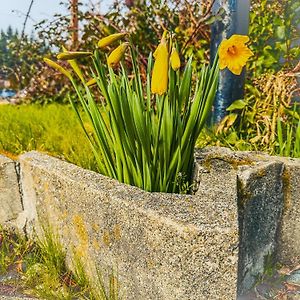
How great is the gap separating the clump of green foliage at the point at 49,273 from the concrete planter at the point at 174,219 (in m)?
A: 0.06

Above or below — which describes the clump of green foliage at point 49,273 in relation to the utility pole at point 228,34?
below

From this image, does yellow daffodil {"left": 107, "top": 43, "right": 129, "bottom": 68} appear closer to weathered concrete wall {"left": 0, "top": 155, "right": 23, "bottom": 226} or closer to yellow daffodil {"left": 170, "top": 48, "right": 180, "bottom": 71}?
yellow daffodil {"left": 170, "top": 48, "right": 180, "bottom": 71}

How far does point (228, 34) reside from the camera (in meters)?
2.76

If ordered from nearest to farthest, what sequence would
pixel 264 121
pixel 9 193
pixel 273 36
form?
pixel 9 193
pixel 264 121
pixel 273 36

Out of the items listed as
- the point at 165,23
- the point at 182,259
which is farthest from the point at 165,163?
the point at 165,23

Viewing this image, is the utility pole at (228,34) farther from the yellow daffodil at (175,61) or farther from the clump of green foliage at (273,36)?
the yellow daffodil at (175,61)

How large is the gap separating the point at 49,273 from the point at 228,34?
167 centimetres

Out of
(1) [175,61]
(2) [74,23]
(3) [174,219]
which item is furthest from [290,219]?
(2) [74,23]

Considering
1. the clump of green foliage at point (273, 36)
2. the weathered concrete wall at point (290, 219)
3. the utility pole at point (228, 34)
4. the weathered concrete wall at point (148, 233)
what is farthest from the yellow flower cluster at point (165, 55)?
the clump of green foliage at point (273, 36)

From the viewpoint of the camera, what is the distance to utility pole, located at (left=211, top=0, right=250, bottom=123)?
2717 mm

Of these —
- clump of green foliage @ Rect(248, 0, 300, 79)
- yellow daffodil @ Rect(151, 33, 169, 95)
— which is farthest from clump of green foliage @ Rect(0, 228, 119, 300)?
clump of green foliage @ Rect(248, 0, 300, 79)

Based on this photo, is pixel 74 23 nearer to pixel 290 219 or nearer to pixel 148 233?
pixel 290 219

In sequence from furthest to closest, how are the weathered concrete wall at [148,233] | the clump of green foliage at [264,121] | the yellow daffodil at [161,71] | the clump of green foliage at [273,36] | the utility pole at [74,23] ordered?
1. the utility pole at [74,23]
2. the clump of green foliage at [273,36]
3. the clump of green foliage at [264,121]
4. the yellow daffodil at [161,71]
5. the weathered concrete wall at [148,233]

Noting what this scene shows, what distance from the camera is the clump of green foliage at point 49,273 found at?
196cm
